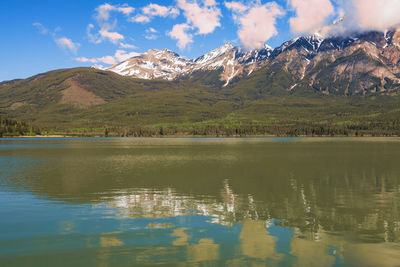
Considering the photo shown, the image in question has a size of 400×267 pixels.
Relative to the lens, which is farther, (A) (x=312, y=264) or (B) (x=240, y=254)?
(B) (x=240, y=254)

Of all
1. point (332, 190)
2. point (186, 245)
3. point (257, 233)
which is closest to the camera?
point (186, 245)

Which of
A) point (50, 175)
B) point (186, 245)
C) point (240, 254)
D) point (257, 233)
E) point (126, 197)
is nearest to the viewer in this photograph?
point (240, 254)

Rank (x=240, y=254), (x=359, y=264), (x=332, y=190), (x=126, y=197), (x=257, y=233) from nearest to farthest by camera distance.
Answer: (x=359, y=264) < (x=240, y=254) < (x=257, y=233) < (x=126, y=197) < (x=332, y=190)

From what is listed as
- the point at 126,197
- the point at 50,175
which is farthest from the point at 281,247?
the point at 50,175

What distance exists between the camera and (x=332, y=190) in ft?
117

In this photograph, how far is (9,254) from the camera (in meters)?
16.5

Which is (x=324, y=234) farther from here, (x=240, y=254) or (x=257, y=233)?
(x=240, y=254)

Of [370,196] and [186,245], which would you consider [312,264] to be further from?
[370,196]

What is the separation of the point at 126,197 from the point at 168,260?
55.1 ft

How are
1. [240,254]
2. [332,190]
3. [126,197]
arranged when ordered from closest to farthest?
[240,254] → [126,197] → [332,190]

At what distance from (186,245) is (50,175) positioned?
121 feet

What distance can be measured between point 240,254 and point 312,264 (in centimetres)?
345

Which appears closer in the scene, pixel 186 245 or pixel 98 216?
pixel 186 245

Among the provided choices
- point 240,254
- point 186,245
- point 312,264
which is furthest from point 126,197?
point 312,264
